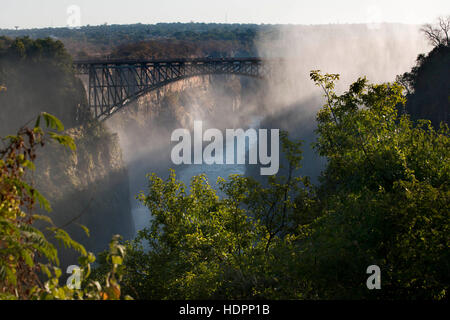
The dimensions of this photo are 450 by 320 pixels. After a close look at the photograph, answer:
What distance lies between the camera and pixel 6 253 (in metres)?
5.21

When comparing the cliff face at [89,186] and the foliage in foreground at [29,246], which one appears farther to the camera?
the cliff face at [89,186]

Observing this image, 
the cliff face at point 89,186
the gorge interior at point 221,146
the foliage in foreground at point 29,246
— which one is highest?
the gorge interior at point 221,146

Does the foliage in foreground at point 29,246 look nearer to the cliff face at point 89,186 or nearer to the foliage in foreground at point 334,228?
the foliage in foreground at point 334,228

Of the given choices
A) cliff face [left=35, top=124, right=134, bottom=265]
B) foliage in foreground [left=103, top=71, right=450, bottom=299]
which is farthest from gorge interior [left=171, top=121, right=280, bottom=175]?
foliage in foreground [left=103, top=71, right=450, bottom=299]

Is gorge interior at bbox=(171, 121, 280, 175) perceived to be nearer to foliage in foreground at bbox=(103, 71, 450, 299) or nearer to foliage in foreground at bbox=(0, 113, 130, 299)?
foliage in foreground at bbox=(103, 71, 450, 299)

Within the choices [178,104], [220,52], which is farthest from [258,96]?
[178,104]

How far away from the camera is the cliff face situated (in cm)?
4019

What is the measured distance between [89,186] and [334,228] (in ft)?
130

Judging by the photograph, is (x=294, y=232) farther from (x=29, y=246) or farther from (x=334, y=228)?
(x=29, y=246)

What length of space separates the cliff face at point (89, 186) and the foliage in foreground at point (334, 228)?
2366 cm

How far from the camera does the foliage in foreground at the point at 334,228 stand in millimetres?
8469

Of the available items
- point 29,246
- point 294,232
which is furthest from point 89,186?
point 29,246

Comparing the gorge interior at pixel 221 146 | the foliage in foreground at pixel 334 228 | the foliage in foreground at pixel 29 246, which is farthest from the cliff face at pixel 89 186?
the foliage in foreground at pixel 29 246
